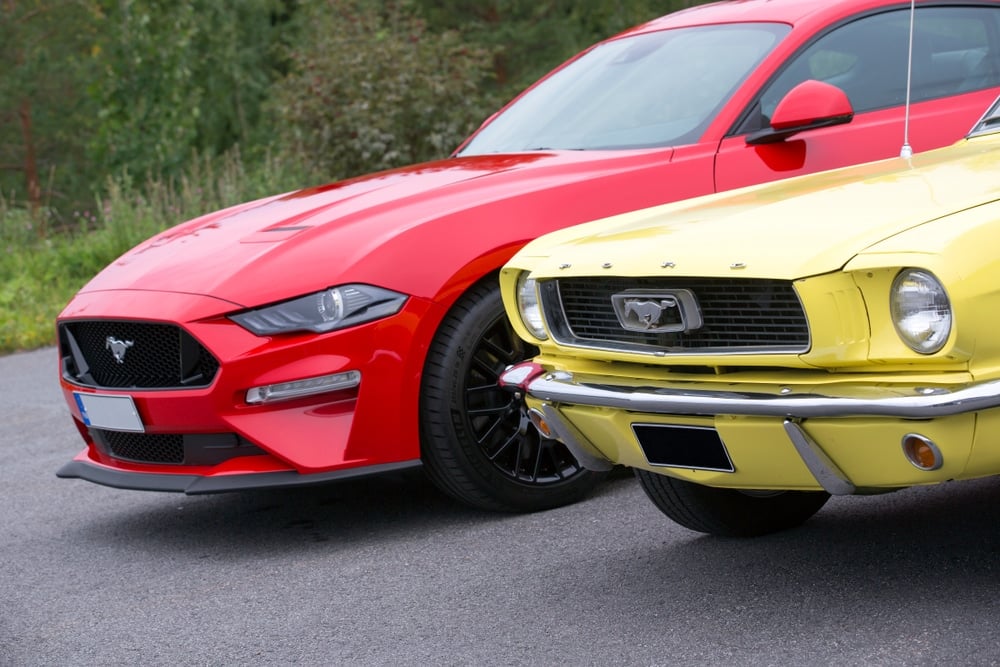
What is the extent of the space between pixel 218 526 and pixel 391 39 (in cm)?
1150

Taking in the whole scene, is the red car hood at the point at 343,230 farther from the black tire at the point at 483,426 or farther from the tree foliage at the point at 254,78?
the tree foliage at the point at 254,78

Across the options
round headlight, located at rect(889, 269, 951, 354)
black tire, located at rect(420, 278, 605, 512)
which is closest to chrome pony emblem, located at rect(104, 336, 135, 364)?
black tire, located at rect(420, 278, 605, 512)

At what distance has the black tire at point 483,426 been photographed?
4.51m

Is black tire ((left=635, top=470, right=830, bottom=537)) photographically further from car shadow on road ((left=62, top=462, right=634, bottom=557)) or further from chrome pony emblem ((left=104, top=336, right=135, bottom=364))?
chrome pony emblem ((left=104, top=336, right=135, bottom=364))

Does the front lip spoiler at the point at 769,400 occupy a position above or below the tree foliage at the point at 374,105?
above

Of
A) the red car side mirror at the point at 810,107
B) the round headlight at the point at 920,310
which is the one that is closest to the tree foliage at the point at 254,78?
the red car side mirror at the point at 810,107

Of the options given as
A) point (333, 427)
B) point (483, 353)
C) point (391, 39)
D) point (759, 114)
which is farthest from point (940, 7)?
point (391, 39)

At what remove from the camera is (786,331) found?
3127mm

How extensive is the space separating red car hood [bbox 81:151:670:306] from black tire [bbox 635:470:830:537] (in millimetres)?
1071

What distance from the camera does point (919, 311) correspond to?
9.53ft

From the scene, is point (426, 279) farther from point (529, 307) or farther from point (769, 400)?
point (769, 400)

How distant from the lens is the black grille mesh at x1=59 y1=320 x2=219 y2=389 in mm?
4418

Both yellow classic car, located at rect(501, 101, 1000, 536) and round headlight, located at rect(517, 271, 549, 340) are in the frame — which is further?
round headlight, located at rect(517, 271, 549, 340)

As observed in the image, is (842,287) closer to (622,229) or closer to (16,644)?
(622,229)
